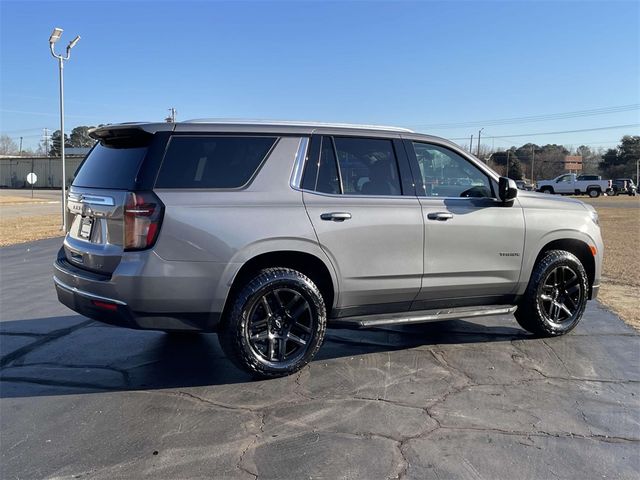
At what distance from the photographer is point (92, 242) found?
13.6ft

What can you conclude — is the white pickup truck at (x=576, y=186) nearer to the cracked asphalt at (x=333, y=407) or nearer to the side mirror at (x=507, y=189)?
the cracked asphalt at (x=333, y=407)

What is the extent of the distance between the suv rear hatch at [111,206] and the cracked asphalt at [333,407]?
1.04 meters

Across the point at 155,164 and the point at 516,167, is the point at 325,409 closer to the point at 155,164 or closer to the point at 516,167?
the point at 155,164

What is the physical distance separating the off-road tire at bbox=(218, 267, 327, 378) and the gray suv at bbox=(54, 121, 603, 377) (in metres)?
0.01

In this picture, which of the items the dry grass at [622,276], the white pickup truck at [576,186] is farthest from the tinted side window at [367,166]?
the white pickup truck at [576,186]

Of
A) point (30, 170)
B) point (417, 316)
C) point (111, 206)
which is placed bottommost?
point (417, 316)

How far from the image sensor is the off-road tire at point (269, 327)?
4.12 m

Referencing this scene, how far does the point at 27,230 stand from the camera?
57.7 ft

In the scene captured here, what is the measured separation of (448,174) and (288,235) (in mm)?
1819

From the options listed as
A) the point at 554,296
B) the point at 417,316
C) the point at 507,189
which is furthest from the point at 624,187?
the point at 417,316

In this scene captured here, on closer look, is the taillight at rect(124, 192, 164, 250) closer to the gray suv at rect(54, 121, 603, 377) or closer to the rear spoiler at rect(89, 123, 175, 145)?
the gray suv at rect(54, 121, 603, 377)

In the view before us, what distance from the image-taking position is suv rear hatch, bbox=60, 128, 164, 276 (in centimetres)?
386

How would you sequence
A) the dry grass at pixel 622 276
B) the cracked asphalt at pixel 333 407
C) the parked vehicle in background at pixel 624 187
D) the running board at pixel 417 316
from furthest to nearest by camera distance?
the parked vehicle in background at pixel 624 187 → the dry grass at pixel 622 276 → the running board at pixel 417 316 → the cracked asphalt at pixel 333 407

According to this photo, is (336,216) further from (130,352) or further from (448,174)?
(130,352)
